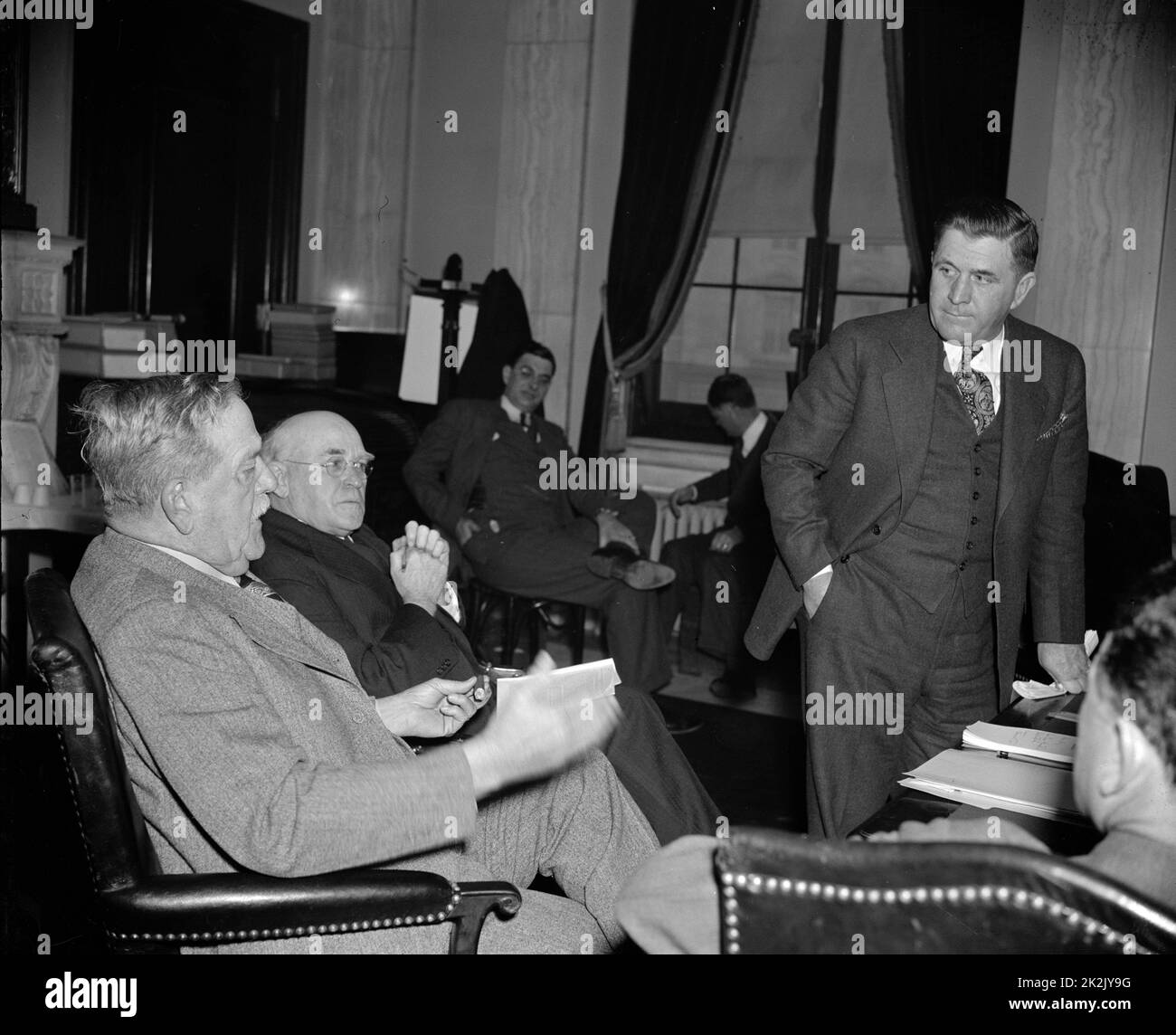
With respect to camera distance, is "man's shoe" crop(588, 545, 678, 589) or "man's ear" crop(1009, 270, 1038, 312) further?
"man's shoe" crop(588, 545, 678, 589)

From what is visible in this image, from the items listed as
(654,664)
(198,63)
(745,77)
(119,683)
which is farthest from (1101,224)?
(119,683)

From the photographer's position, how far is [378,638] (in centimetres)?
260

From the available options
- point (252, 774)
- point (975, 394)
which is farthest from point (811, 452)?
point (252, 774)

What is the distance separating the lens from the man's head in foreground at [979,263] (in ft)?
7.30

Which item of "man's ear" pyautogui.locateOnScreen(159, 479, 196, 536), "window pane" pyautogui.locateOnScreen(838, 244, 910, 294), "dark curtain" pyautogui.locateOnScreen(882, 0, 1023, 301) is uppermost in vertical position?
"dark curtain" pyautogui.locateOnScreen(882, 0, 1023, 301)

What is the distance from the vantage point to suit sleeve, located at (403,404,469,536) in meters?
4.79

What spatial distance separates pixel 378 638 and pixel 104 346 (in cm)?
288

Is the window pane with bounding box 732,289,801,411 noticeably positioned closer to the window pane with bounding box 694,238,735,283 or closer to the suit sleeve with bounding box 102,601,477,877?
the window pane with bounding box 694,238,735,283

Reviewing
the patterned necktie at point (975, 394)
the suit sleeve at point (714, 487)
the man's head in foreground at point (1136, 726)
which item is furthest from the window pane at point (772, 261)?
the man's head in foreground at point (1136, 726)

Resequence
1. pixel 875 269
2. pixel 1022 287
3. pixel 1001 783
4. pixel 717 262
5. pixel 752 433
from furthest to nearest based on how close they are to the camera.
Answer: pixel 717 262
pixel 875 269
pixel 752 433
pixel 1022 287
pixel 1001 783

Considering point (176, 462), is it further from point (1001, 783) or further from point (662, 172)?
point (662, 172)

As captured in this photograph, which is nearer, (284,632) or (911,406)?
(284,632)

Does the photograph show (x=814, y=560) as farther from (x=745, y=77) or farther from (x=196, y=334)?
(x=196, y=334)

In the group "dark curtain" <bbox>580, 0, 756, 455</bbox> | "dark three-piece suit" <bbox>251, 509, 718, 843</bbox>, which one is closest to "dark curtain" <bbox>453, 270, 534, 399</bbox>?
"dark curtain" <bbox>580, 0, 756, 455</bbox>
